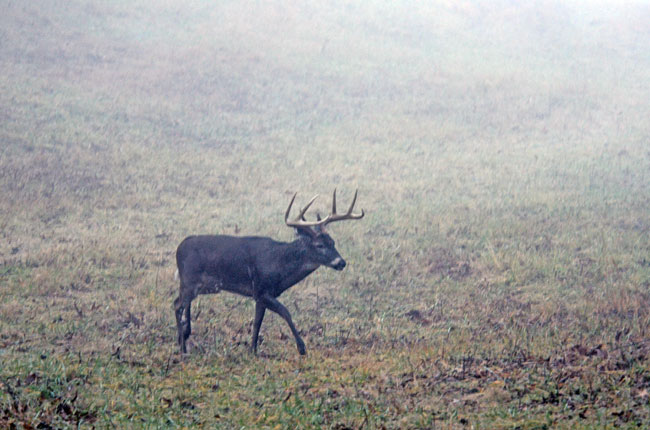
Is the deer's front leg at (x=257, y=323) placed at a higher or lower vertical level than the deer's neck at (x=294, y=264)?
lower

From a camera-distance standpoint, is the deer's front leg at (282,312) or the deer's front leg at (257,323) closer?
the deer's front leg at (282,312)

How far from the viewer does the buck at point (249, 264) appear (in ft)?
30.8

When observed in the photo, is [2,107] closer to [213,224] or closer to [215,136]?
[215,136]

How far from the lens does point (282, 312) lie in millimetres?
9164

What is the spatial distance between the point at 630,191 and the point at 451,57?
1940 cm

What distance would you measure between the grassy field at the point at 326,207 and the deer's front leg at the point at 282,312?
0.34 m

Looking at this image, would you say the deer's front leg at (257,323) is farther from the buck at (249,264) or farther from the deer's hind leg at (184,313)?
the deer's hind leg at (184,313)

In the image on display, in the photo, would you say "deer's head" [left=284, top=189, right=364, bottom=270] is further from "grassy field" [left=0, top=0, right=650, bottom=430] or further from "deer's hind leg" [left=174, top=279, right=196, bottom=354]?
"deer's hind leg" [left=174, top=279, right=196, bottom=354]

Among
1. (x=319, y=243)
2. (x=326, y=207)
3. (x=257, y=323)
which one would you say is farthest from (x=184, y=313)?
(x=326, y=207)

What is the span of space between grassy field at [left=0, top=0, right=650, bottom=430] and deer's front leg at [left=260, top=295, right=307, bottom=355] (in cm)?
34

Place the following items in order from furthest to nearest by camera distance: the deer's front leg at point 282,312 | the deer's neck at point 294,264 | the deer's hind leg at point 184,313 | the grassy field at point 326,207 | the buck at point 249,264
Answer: the deer's neck at point 294,264
the buck at point 249,264
the deer's hind leg at point 184,313
the deer's front leg at point 282,312
the grassy field at point 326,207

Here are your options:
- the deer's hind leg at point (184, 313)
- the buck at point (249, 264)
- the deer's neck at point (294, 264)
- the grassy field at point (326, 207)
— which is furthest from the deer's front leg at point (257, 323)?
the deer's hind leg at point (184, 313)

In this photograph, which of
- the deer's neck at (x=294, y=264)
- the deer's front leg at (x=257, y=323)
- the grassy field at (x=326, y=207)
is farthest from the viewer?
the deer's neck at (x=294, y=264)

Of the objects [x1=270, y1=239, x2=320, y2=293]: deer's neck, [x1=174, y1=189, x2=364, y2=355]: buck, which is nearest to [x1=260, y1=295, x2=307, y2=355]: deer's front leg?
[x1=174, y1=189, x2=364, y2=355]: buck
